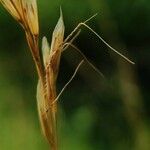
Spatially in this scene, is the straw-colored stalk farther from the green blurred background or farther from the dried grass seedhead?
the green blurred background

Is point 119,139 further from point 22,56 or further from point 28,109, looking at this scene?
point 22,56

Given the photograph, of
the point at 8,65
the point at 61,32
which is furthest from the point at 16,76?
the point at 61,32

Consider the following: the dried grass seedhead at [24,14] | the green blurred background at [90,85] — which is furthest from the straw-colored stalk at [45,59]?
the green blurred background at [90,85]

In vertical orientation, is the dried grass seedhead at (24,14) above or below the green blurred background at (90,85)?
above

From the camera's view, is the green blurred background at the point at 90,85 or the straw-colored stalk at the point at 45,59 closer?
the straw-colored stalk at the point at 45,59

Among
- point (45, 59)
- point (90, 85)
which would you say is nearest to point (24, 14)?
point (45, 59)

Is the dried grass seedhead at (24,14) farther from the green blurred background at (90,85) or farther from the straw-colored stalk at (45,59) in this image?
the green blurred background at (90,85)

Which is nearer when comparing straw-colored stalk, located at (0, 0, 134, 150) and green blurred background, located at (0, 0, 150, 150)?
straw-colored stalk, located at (0, 0, 134, 150)

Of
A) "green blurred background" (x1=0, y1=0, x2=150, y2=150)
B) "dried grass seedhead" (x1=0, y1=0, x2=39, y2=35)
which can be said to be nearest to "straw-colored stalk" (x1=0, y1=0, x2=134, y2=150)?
"dried grass seedhead" (x1=0, y1=0, x2=39, y2=35)
